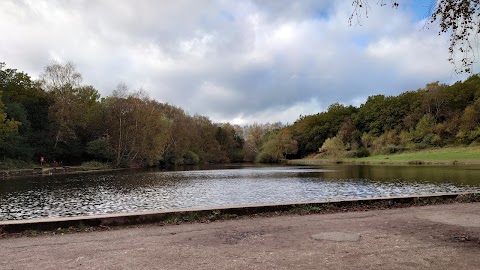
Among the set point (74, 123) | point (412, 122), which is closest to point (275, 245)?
point (74, 123)

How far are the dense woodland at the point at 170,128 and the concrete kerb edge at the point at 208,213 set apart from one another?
1723 inches

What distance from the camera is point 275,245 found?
7078mm

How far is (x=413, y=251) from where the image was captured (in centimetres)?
635

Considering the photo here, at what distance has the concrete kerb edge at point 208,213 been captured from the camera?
9250 mm

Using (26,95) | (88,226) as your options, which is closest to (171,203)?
(88,226)

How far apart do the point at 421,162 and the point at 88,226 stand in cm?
5840

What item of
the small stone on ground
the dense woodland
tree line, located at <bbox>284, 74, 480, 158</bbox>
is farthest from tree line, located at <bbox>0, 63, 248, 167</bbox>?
the small stone on ground

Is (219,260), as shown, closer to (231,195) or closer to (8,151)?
(231,195)

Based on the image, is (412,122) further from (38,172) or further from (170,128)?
(38,172)

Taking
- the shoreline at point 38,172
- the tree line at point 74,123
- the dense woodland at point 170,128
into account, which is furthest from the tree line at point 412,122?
the shoreline at point 38,172

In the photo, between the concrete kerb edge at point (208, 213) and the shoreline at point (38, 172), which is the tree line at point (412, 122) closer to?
the shoreline at point (38, 172)

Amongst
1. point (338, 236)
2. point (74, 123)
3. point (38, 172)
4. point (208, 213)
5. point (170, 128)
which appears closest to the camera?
point (338, 236)

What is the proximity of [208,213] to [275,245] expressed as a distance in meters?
3.54

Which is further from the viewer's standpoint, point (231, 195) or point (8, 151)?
point (8, 151)
